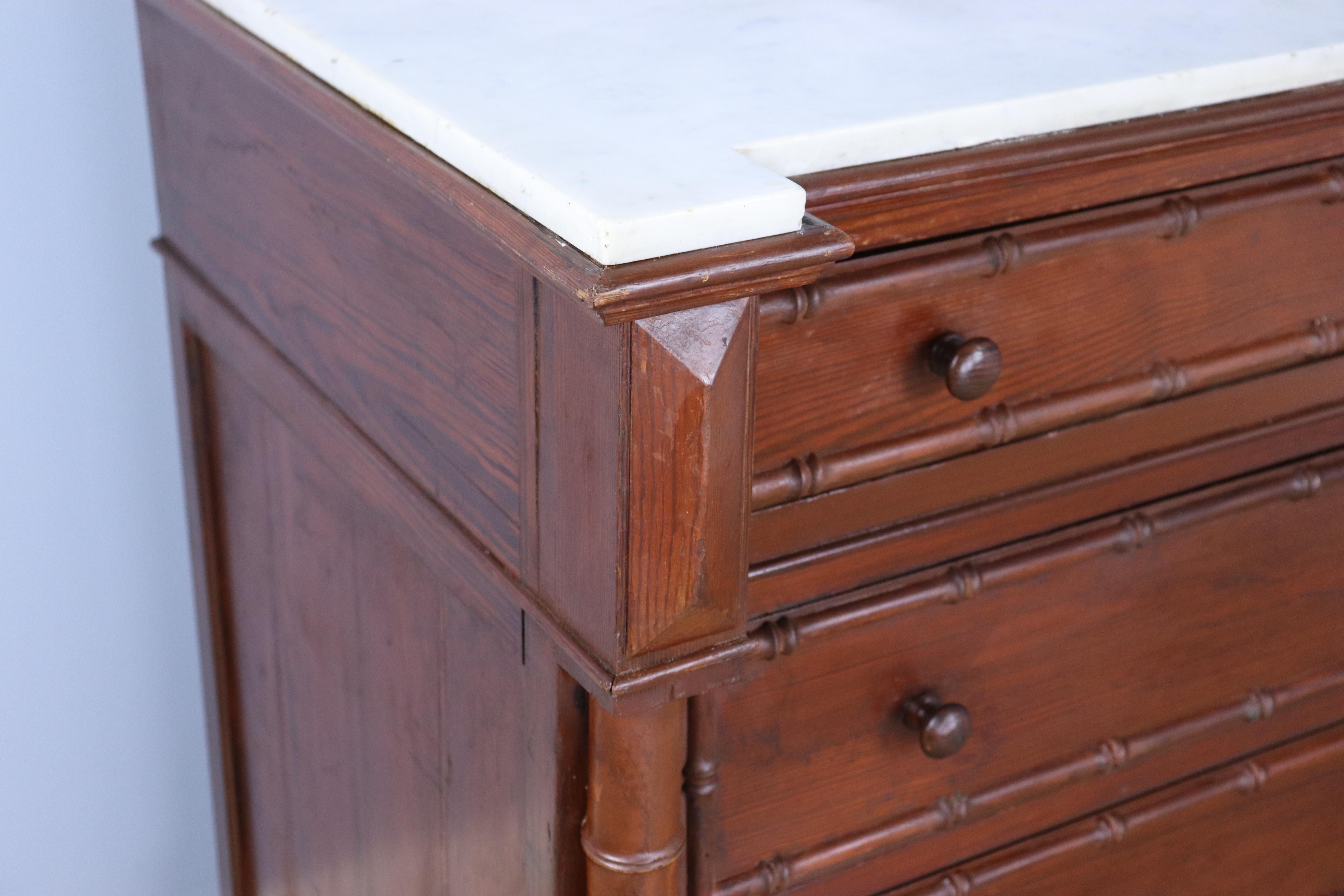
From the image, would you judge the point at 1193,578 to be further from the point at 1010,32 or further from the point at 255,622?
the point at 255,622

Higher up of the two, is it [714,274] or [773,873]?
[714,274]

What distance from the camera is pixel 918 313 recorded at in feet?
1.94

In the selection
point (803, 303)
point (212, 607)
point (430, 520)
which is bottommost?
point (212, 607)

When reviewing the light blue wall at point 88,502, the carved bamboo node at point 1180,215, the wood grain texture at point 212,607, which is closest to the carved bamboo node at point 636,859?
the carved bamboo node at point 1180,215

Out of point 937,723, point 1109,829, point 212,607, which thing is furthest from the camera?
point 212,607

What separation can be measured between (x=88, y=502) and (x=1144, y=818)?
737 mm

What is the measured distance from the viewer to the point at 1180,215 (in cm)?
63

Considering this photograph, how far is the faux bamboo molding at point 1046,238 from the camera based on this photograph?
0.56m

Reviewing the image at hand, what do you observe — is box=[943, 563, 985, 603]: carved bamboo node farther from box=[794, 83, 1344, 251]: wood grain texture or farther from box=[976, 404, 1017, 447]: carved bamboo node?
box=[794, 83, 1344, 251]: wood grain texture

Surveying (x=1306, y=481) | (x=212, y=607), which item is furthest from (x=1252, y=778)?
(x=212, y=607)

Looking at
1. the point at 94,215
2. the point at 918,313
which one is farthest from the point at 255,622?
the point at 918,313

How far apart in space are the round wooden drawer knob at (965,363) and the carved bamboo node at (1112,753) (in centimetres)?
25

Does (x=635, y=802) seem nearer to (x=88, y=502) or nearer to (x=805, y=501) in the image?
(x=805, y=501)

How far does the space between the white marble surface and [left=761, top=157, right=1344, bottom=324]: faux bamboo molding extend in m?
0.05
